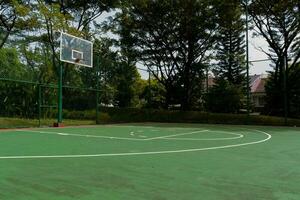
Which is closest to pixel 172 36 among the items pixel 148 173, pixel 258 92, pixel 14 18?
pixel 258 92

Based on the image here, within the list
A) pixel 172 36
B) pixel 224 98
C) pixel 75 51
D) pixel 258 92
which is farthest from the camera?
pixel 258 92

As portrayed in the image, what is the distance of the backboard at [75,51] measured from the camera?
674 inches

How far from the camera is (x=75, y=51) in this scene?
17.8 m

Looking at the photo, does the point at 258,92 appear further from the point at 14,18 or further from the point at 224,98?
the point at 14,18

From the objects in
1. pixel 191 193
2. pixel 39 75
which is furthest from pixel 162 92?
pixel 191 193

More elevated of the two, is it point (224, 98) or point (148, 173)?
point (224, 98)

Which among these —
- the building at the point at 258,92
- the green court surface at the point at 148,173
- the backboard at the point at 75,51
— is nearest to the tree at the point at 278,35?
the building at the point at 258,92

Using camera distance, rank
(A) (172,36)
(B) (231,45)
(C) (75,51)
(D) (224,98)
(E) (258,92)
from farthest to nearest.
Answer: (B) (231,45), (E) (258,92), (A) (172,36), (D) (224,98), (C) (75,51)

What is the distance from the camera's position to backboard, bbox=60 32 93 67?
56.1 feet

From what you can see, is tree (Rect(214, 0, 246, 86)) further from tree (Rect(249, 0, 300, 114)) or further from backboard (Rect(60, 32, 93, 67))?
backboard (Rect(60, 32, 93, 67))

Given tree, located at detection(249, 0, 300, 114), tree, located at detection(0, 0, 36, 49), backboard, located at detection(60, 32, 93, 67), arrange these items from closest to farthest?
1. backboard, located at detection(60, 32, 93, 67)
2. tree, located at detection(0, 0, 36, 49)
3. tree, located at detection(249, 0, 300, 114)

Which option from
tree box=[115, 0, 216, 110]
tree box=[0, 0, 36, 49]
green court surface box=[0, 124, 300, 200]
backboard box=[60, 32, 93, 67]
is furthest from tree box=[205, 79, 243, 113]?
green court surface box=[0, 124, 300, 200]

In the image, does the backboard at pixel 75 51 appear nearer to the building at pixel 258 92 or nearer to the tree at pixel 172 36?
the tree at pixel 172 36

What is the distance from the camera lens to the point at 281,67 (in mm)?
23422
